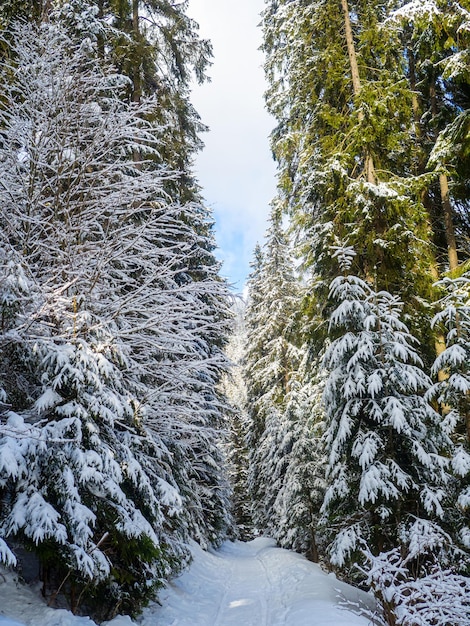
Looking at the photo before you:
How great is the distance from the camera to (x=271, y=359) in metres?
22.7

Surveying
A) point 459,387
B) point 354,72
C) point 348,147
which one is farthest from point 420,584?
point 354,72

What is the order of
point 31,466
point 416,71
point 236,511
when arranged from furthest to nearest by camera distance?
point 236,511, point 416,71, point 31,466

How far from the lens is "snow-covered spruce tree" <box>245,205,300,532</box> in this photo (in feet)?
67.7

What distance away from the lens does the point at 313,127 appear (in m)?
10.5

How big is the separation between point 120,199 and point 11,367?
313 cm

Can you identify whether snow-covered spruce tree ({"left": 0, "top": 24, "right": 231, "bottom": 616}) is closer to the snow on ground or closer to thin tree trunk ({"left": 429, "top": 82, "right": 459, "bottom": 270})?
the snow on ground

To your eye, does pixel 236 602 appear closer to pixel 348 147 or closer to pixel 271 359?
pixel 348 147

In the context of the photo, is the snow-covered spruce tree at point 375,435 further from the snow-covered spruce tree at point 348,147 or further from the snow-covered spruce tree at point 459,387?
the snow-covered spruce tree at point 348,147

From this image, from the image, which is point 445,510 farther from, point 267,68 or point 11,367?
point 267,68

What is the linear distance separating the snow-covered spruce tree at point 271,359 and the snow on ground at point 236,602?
7.14 meters

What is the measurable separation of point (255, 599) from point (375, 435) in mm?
5415

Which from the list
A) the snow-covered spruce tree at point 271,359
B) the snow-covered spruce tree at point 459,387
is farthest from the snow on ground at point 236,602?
the snow-covered spruce tree at point 271,359

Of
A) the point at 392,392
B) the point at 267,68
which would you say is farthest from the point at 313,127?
the point at 392,392

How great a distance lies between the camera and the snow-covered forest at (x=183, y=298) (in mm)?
4980
